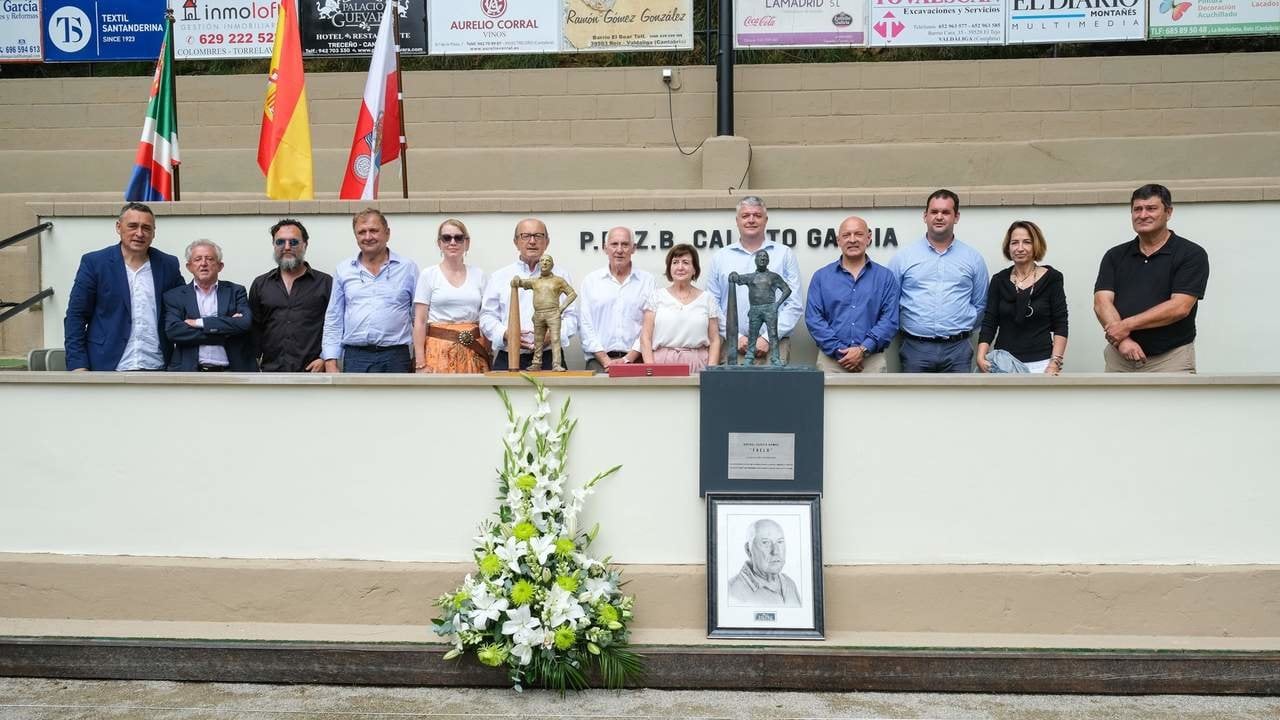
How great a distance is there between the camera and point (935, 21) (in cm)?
1099

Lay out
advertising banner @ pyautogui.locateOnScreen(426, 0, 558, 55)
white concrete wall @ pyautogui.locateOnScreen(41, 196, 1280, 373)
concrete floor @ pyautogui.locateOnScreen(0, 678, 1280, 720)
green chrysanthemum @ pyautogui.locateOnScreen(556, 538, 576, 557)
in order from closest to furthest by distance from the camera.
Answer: concrete floor @ pyautogui.locateOnScreen(0, 678, 1280, 720), green chrysanthemum @ pyautogui.locateOnScreen(556, 538, 576, 557), white concrete wall @ pyautogui.locateOnScreen(41, 196, 1280, 373), advertising banner @ pyautogui.locateOnScreen(426, 0, 558, 55)

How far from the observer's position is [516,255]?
325 inches

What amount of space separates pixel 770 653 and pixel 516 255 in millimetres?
3997

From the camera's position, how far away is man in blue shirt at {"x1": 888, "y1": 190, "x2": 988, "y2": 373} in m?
6.96

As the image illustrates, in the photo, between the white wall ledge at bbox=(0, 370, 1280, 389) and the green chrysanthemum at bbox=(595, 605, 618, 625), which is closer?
the green chrysanthemum at bbox=(595, 605, 618, 625)

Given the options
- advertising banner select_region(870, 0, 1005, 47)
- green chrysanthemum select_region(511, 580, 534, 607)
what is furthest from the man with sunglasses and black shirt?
advertising banner select_region(870, 0, 1005, 47)

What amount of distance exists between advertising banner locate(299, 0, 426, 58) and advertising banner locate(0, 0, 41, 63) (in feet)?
8.31

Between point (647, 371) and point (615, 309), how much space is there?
132 cm

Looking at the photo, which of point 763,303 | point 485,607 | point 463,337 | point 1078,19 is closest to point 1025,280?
point 763,303

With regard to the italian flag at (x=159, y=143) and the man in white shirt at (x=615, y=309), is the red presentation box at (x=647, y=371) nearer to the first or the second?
the man in white shirt at (x=615, y=309)

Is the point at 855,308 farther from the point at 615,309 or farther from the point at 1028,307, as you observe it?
the point at 615,309

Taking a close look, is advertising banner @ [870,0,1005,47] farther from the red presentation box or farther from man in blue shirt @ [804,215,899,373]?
the red presentation box

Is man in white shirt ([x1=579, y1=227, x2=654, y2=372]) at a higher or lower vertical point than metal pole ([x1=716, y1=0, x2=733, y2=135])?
lower

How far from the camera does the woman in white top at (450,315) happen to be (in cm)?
666
